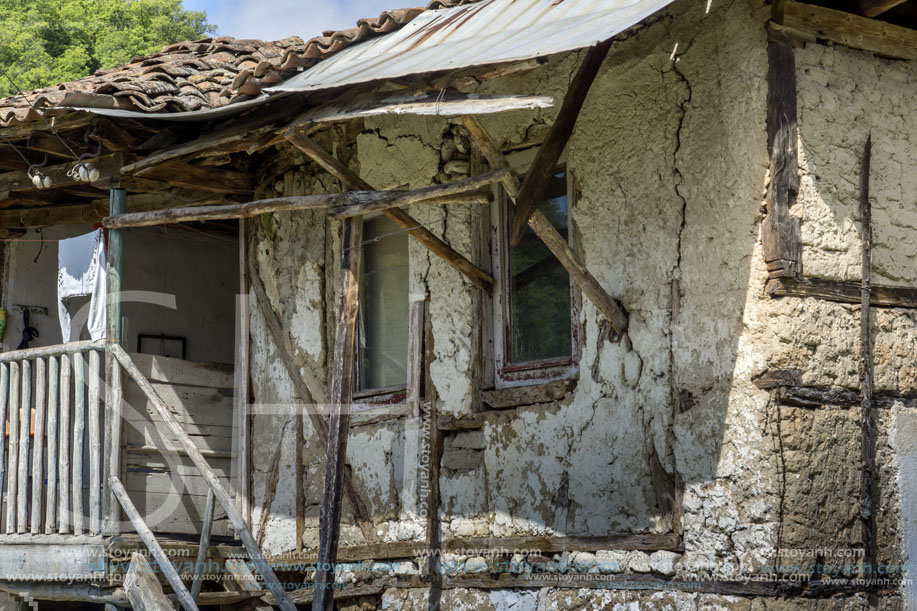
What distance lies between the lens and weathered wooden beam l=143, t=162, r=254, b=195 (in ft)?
22.1

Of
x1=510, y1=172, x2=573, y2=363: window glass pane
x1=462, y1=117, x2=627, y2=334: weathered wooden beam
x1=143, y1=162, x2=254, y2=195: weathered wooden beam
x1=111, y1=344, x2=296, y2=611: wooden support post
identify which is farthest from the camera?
x1=143, y1=162, x2=254, y2=195: weathered wooden beam

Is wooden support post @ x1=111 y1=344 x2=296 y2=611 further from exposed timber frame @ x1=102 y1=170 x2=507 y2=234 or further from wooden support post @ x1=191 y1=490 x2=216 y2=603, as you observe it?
exposed timber frame @ x1=102 y1=170 x2=507 y2=234

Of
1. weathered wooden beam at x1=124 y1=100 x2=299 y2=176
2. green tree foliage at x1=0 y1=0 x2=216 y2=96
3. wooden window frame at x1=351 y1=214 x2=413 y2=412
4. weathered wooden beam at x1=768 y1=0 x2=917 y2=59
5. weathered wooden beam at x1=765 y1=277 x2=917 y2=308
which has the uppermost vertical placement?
green tree foliage at x1=0 y1=0 x2=216 y2=96

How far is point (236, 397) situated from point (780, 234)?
436 centimetres

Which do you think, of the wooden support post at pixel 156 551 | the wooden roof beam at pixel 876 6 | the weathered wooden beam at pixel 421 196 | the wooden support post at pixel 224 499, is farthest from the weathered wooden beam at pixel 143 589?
the wooden roof beam at pixel 876 6

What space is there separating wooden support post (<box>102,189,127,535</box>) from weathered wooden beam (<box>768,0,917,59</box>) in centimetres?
389

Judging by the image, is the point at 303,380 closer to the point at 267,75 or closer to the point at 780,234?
the point at 267,75

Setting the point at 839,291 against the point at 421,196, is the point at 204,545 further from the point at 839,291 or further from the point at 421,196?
the point at 839,291

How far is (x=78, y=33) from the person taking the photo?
18.5 m

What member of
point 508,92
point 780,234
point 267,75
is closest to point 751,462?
point 780,234

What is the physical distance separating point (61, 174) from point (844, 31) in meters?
4.67

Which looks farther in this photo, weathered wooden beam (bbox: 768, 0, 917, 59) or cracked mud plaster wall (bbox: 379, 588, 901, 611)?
weathered wooden beam (bbox: 768, 0, 917, 59)

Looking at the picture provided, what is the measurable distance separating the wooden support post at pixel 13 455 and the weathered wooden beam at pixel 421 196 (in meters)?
2.64

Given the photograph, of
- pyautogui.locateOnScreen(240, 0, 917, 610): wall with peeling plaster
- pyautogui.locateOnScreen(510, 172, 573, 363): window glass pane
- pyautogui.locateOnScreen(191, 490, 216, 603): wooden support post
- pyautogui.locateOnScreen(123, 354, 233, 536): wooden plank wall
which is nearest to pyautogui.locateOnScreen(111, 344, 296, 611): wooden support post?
pyautogui.locateOnScreen(191, 490, 216, 603): wooden support post
